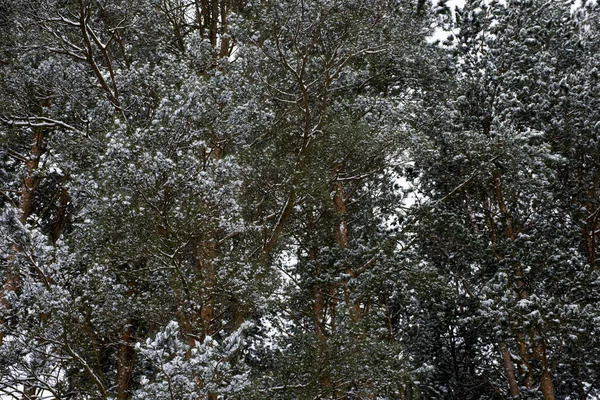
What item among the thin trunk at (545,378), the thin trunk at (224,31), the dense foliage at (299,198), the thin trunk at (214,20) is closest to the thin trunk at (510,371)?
the dense foliage at (299,198)

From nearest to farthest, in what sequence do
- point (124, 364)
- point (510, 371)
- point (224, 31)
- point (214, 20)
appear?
point (124, 364), point (510, 371), point (224, 31), point (214, 20)

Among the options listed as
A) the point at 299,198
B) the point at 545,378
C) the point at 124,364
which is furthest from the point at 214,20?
the point at 545,378

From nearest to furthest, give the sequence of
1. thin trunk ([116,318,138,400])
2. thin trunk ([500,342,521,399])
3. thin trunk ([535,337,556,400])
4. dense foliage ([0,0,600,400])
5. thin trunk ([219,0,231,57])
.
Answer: dense foliage ([0,0,600,400])
thin trunk ([116,318,138,400])
thin trunk ([535,337,556,400])
thin trunk ([500,342,521,399])
thin trunk ([219,0,231,57])

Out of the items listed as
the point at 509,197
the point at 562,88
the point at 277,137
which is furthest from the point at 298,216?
the point at 562,88

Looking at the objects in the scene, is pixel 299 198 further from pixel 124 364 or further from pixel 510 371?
pixel 510 371

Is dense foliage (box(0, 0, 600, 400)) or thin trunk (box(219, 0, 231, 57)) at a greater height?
thin trunk (box(219, 0, 231, 57))

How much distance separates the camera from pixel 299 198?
8.95 metres

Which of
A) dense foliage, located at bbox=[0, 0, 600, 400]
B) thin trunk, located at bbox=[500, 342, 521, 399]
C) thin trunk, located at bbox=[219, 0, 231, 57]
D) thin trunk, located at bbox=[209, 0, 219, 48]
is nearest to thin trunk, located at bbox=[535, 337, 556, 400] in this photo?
dense foliage, located at bbox=[0, 0, 600, 400]

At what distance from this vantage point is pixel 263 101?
9.52 m

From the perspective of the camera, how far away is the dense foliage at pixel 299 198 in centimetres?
673

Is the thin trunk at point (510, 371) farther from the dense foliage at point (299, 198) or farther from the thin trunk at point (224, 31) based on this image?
the thin trunk at point (224, 31)

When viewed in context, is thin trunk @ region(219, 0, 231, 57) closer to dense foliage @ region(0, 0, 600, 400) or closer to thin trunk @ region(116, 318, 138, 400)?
dense foliage @ region(0, 0, 600, 400)

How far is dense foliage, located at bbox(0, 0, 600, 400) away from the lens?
673 cm

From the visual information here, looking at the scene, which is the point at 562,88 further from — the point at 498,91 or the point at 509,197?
the point at 509,197
